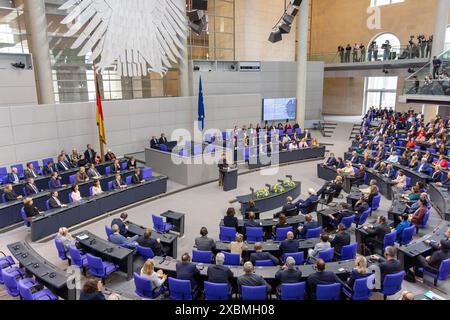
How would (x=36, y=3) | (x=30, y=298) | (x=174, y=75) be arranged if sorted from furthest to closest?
(x=174, y=75) < (x=36, y=3) < (x=30, y=298)

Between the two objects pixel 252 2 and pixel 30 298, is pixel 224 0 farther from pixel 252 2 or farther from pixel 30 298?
pixel 30 298

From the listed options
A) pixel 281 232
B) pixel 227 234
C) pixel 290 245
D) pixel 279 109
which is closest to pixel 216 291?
pixel 290 245

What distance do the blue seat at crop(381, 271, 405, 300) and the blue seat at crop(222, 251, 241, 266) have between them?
2.76 metres

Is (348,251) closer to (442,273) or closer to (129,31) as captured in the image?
(442,273)

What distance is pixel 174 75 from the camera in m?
21.5

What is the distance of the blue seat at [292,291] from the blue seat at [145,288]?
2301mm

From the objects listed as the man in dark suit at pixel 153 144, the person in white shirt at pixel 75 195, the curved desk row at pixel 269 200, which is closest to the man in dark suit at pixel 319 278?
the curved desk row at pixel 269 200

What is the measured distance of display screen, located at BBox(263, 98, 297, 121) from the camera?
24531mm

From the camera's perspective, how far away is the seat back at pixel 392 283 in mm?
6520

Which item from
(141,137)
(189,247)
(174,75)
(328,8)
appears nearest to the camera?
(189,247)

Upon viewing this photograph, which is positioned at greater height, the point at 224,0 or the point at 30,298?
the point at 224,0

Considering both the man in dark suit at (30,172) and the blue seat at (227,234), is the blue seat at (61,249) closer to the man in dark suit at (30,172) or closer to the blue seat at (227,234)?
the blue seat at (227,234)
